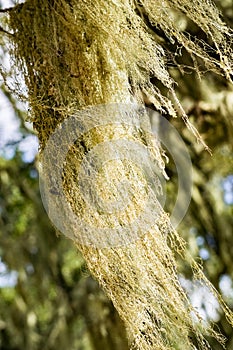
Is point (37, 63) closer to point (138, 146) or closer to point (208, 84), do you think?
point (138, 146)

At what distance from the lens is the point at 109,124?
98cm

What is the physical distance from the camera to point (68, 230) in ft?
3.27

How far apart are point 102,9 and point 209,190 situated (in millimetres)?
1456

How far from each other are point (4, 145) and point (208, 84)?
1289mm

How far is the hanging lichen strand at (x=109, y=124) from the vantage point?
964 millimetres

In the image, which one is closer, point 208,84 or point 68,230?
point 68,230

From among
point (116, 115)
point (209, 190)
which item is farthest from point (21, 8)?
point (209, 190)

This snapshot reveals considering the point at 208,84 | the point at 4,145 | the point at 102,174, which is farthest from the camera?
the point at 4,145

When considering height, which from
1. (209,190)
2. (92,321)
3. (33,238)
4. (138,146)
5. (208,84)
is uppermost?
(138,146)

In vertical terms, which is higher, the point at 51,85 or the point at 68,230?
the point at 51,85

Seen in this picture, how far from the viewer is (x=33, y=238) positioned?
10.0ft

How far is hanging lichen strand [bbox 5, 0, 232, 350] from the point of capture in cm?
96

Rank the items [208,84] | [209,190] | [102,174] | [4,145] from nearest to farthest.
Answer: [102,174] → [208,84] → [209,190] → [4,145]

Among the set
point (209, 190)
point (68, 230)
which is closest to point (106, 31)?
point (68, 230)
